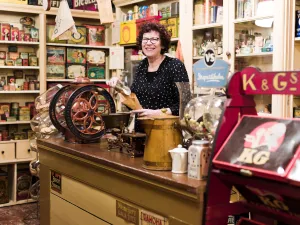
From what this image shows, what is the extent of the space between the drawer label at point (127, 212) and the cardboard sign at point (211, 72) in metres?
0.62

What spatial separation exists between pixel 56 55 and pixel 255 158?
14.1 feet

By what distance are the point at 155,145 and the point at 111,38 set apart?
3.96m

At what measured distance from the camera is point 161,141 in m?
1.81

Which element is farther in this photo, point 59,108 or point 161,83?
point 161,83

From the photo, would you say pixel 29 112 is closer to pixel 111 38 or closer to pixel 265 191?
pixel 111 38

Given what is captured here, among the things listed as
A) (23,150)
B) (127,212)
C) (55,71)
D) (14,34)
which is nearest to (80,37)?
(55,71)

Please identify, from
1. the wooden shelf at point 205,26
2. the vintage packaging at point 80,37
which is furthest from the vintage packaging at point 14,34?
the wooden shelf at point 205,26

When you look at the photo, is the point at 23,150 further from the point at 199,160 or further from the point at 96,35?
the point at 199,160

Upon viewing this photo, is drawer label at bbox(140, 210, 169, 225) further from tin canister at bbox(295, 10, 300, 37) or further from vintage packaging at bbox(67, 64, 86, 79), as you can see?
vintage packaging at bbox(67, 64, 86, 79)

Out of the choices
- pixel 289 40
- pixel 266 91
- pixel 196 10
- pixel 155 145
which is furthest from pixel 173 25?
pixel 266 91

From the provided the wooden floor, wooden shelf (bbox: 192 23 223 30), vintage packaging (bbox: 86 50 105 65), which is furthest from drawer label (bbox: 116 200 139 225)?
vintage packaging (bbox: 86 50 105 65)

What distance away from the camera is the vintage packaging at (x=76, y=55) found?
5.36 meters

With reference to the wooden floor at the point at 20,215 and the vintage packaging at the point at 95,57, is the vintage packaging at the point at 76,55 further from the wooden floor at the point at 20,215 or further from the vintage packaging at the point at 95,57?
the wooden floor at the point at 20,215

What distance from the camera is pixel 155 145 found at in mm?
1822
